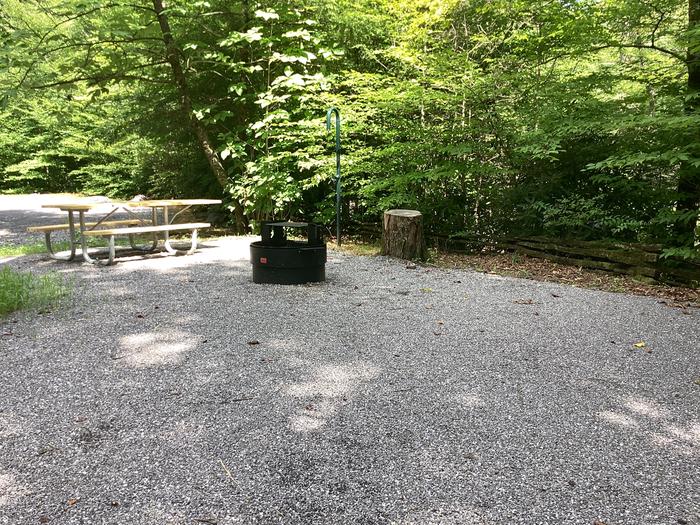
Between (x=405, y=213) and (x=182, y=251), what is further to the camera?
(x=182, y=251)

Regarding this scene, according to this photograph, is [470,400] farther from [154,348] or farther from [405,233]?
[405,233]

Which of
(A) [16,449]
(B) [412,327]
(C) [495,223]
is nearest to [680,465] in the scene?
(B) [412,327]

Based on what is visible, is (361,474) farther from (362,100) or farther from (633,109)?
(362,100)

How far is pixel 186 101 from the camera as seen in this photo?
29.9 ft

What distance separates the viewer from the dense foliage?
5855 mm

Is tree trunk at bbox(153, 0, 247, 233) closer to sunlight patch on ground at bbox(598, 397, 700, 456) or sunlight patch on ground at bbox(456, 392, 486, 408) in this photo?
sunlight patch on ground at bbox(456, 392, 486, 408)

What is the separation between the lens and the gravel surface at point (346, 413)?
1878mm

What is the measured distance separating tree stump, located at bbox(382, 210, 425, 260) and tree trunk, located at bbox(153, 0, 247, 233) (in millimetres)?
3982

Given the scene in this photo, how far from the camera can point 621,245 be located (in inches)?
239

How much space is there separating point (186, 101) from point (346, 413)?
26.7 feet

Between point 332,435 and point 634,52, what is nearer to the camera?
point 332,435

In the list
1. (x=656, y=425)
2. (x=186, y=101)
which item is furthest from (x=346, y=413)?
(x=186, y=101)

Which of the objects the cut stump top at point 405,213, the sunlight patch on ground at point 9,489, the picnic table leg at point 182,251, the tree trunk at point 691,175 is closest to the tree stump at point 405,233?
the cut stump top at point 405,213

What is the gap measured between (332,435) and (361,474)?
0.34 m
